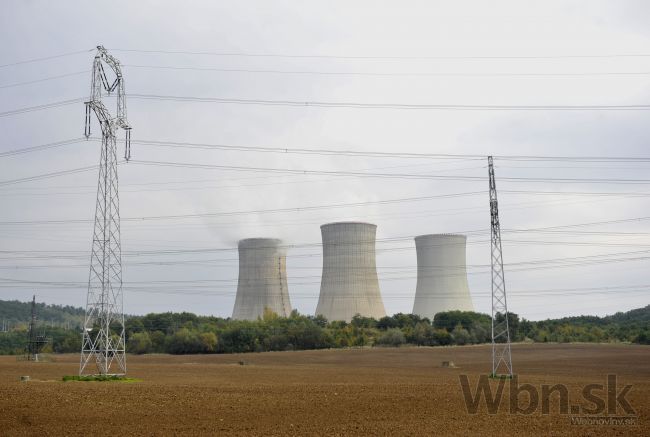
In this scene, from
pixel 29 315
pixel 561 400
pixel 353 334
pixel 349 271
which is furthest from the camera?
pixel 29 315

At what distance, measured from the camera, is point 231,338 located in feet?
227

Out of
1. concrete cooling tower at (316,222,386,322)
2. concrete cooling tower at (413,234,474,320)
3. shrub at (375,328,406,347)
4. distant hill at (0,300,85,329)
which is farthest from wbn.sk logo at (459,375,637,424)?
distant hill at (0,300,85,329)

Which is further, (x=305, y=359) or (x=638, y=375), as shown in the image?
(x=305, y=359)

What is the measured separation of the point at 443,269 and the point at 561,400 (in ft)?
113

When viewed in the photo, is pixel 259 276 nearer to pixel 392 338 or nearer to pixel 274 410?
pixel 392 338

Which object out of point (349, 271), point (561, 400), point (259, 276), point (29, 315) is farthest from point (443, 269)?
point (29, 315)

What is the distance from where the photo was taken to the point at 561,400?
22594mm

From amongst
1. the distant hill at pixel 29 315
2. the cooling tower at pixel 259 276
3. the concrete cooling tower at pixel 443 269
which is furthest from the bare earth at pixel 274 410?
the distant hill at pixel 29 315

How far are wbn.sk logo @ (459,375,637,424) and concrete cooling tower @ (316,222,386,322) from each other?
25.0m

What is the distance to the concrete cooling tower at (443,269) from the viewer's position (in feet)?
185

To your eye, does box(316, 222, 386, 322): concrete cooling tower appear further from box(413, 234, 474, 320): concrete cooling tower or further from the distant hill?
the distant hill

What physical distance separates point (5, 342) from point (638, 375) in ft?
264

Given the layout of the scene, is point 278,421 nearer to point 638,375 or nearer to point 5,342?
point 638,375

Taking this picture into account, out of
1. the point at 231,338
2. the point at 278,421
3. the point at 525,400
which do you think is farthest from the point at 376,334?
the point at 278,421
